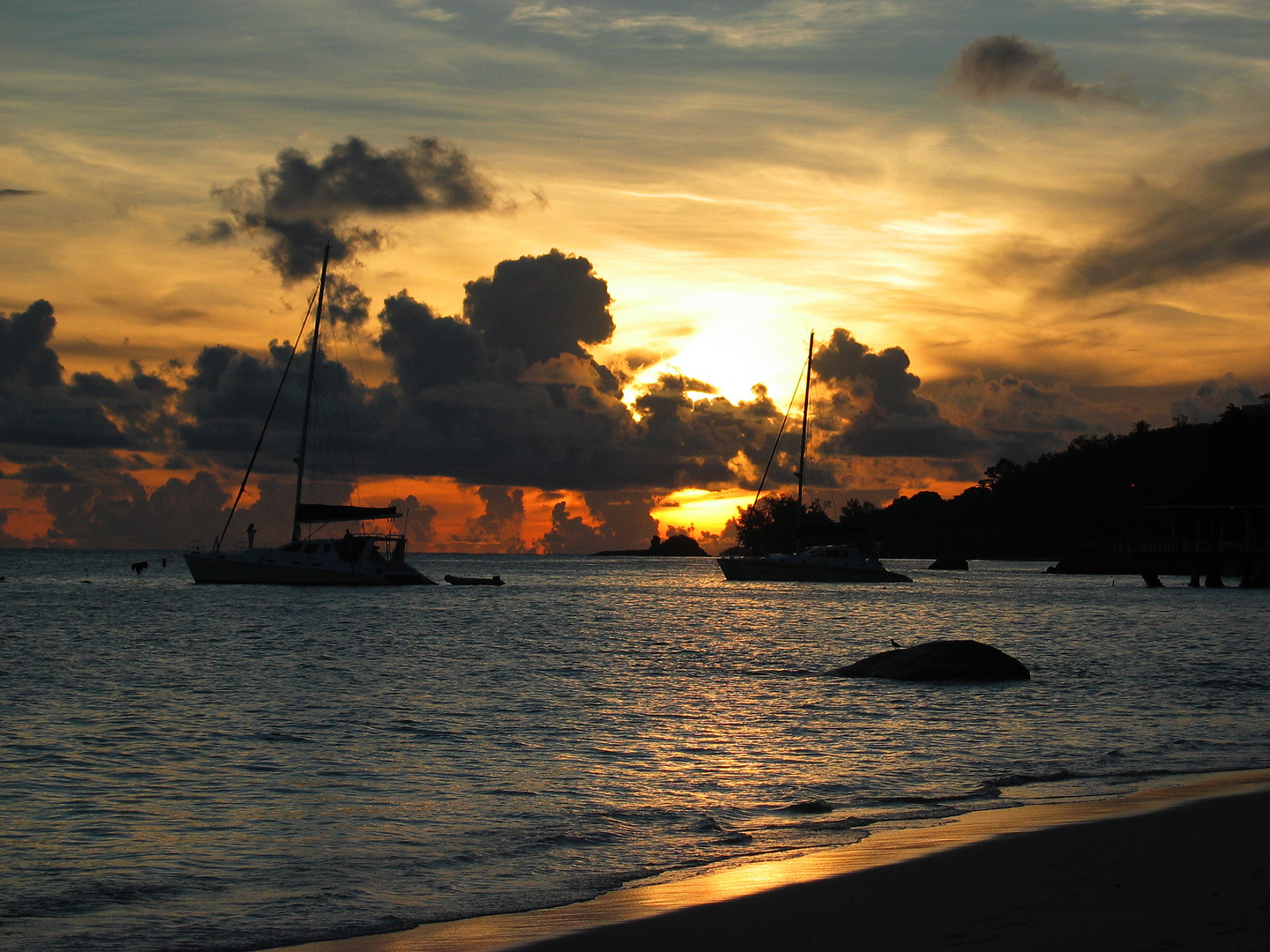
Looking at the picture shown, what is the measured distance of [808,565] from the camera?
290 ft

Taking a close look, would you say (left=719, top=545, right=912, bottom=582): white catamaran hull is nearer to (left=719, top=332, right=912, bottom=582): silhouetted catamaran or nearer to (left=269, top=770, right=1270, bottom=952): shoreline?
(left=719, top=332, right=912, bottom=582): silhouetted catamaran

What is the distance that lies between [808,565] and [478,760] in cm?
7350

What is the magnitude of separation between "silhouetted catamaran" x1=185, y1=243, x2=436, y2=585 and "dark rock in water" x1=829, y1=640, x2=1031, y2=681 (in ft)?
161

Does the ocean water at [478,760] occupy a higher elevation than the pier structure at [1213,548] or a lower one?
lower

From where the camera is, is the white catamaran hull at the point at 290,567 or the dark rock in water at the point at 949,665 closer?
the dark rock in water at the point at 949,665


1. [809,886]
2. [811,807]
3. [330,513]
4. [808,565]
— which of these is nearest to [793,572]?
[808,565]

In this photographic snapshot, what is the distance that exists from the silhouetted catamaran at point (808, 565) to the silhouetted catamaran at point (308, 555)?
101 feet

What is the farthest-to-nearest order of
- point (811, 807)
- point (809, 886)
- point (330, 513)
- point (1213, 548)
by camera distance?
point (1213, 548) → point (330, 513) → point (811, 807) → point (809, 886)

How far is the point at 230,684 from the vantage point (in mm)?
26875

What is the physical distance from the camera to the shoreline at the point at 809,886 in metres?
8.05

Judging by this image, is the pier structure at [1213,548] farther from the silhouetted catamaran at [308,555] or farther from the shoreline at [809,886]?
A: the shoreline at [809,886]

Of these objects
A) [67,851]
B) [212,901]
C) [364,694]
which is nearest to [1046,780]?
[212,901]

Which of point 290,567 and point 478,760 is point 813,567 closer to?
point 290,567

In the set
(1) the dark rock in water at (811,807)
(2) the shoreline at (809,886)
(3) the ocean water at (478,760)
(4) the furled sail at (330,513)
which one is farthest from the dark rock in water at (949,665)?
(4) the furled sail at (330,513)
